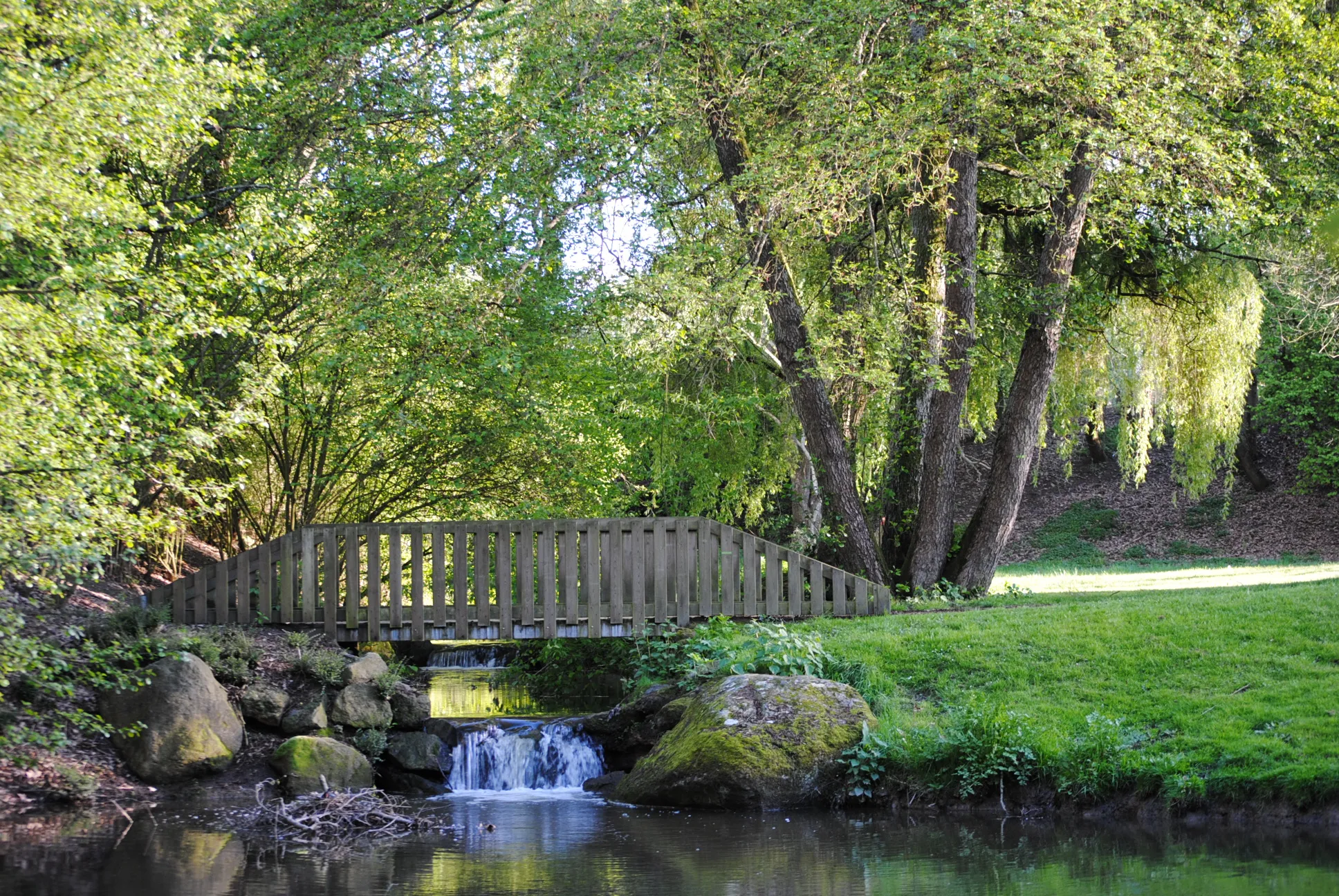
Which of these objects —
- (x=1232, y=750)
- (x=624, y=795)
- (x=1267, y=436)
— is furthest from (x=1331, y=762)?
(x=1267, y=436)

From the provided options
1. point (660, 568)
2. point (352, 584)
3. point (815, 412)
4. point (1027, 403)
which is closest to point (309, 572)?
point (352, 584)

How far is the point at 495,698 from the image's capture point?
15.4 m

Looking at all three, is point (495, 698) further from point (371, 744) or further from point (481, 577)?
point (371, 744)

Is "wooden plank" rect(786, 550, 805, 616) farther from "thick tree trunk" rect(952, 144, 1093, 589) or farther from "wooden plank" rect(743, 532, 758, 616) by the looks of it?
"thick tree trunk" rect(952, 144, 1093, 589)

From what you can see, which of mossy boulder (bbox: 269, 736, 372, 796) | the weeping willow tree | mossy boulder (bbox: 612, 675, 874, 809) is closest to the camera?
mossy boulder (bbox: 612, 675, 874, 809)

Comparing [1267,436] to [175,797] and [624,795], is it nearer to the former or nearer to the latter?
[624,795]

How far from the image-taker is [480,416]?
47.0 feet

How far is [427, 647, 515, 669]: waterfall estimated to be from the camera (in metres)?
17.8

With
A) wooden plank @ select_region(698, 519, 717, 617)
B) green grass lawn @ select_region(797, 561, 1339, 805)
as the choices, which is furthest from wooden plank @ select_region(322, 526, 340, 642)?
green grass lawn @ select_region(797, 561, 1339, 805)

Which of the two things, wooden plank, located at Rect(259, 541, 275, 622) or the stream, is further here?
wooden plank, located at Rect(259, 541, 275, 622)

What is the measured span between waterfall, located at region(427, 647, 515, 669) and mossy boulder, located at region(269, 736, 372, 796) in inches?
266

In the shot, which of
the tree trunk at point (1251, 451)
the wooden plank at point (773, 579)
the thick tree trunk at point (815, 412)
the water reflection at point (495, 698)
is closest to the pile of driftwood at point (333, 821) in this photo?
the water reflection at point (495, 698)

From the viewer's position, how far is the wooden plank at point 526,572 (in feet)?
43.6

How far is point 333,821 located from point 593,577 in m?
4.53
